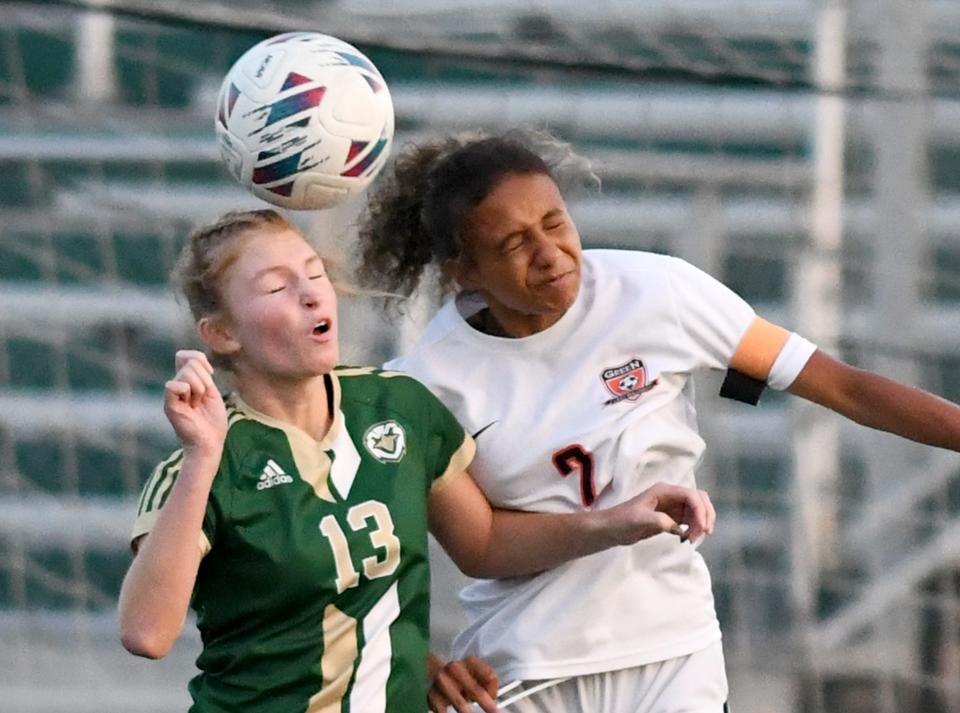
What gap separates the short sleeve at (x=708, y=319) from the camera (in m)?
3.02

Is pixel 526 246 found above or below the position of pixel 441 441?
above

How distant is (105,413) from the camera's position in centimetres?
580

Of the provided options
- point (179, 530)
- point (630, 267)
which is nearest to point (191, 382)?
point (179, 530)

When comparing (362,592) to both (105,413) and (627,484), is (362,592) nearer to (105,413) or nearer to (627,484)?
(627,484)

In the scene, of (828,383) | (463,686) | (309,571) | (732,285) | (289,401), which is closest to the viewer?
(309,571)

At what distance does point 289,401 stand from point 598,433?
21.5 inches

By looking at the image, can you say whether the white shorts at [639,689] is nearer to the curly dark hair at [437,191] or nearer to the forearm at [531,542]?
the forearm at [531,542]

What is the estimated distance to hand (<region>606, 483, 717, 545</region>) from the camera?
268 centimetres

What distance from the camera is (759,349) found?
9.95 ft

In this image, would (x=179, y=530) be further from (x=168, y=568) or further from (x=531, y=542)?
(x=531, y=542)

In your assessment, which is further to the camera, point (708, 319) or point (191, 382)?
point (708, 319)

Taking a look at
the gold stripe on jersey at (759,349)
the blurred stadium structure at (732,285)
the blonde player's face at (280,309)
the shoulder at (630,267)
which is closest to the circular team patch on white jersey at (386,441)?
the blonde player's face at (280,309)

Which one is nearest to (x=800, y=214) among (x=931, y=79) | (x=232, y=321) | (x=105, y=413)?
(x=931, y=79)

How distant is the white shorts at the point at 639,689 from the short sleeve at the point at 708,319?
1.57 ft
